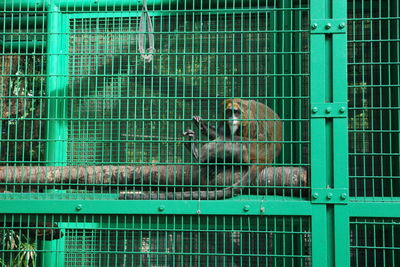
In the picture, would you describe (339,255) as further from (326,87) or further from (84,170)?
(84,170)

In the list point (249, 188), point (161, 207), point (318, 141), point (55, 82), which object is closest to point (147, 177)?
→ point (161, 207)

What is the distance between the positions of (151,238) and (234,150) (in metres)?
1.32

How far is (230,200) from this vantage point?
2.94 meters

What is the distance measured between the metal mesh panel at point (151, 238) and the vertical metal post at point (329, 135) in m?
0.18

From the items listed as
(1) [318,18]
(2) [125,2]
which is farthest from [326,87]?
(2) [125,2]

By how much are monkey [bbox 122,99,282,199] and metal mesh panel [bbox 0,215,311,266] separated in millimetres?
216

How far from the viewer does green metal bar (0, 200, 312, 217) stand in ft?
9.41

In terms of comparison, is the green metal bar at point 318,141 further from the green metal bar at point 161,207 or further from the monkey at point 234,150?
the monkey at point 234,150

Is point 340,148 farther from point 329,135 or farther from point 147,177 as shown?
point 147,177

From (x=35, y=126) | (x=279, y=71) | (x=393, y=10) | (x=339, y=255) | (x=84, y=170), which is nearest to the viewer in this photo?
(x=339, y=255)

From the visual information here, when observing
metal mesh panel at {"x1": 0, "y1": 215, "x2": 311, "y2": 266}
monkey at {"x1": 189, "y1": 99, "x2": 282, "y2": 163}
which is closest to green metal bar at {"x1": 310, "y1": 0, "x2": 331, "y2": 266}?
metal mesh panel at {"x1": 0, "y1": 215, "x2": 311, "y2": 266}

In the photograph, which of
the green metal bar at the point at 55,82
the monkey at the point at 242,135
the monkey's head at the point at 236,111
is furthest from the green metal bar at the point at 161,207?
the monkey's head at the point at 236,111

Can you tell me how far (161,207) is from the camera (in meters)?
2.94

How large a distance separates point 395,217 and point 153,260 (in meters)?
2.55
